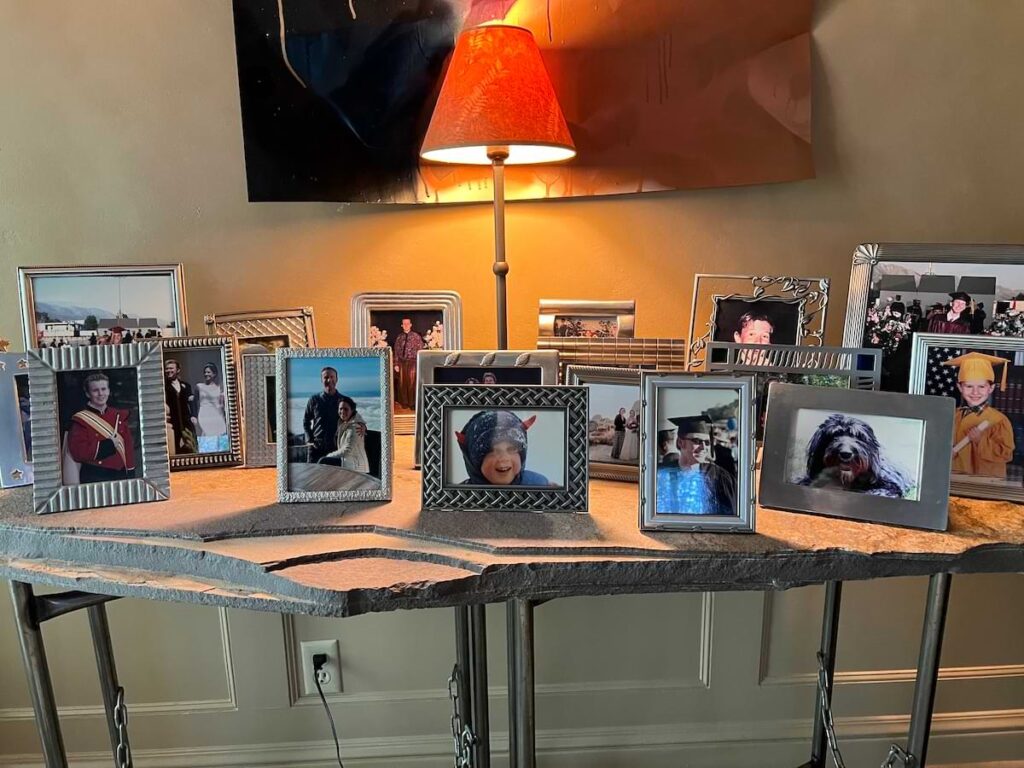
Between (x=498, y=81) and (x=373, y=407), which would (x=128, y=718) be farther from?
(x=498, y=81)

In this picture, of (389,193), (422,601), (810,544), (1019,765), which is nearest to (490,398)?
(422,601)

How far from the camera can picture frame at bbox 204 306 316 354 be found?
1267mm

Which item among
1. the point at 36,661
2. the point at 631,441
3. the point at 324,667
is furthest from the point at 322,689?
the point at 631,441

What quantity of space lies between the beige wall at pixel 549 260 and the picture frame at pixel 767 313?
0.49ft

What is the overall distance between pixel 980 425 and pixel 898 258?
1.03ft

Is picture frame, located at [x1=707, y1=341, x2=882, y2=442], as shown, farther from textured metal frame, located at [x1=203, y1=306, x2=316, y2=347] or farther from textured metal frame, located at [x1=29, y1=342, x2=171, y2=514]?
textured metal frame, located at [x1=29, y1=342, x2=171, y2=514]

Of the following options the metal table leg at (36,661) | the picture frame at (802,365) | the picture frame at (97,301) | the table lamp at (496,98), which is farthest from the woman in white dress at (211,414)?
the picture frame at (802,365)

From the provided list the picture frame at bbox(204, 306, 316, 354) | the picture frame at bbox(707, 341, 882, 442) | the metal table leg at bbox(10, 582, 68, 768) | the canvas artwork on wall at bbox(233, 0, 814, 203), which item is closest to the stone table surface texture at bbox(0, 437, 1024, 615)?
the metal table leg at bbox(10, 582, 68, 768)

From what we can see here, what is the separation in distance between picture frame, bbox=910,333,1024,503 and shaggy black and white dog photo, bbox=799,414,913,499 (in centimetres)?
14

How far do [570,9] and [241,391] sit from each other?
0.93 m

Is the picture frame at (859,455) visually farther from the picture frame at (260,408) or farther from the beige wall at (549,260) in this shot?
the picture frame at (260,408)

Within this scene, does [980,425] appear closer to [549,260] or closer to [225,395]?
[549,260]

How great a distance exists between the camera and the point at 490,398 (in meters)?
1.02

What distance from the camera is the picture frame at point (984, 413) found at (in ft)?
3.45
